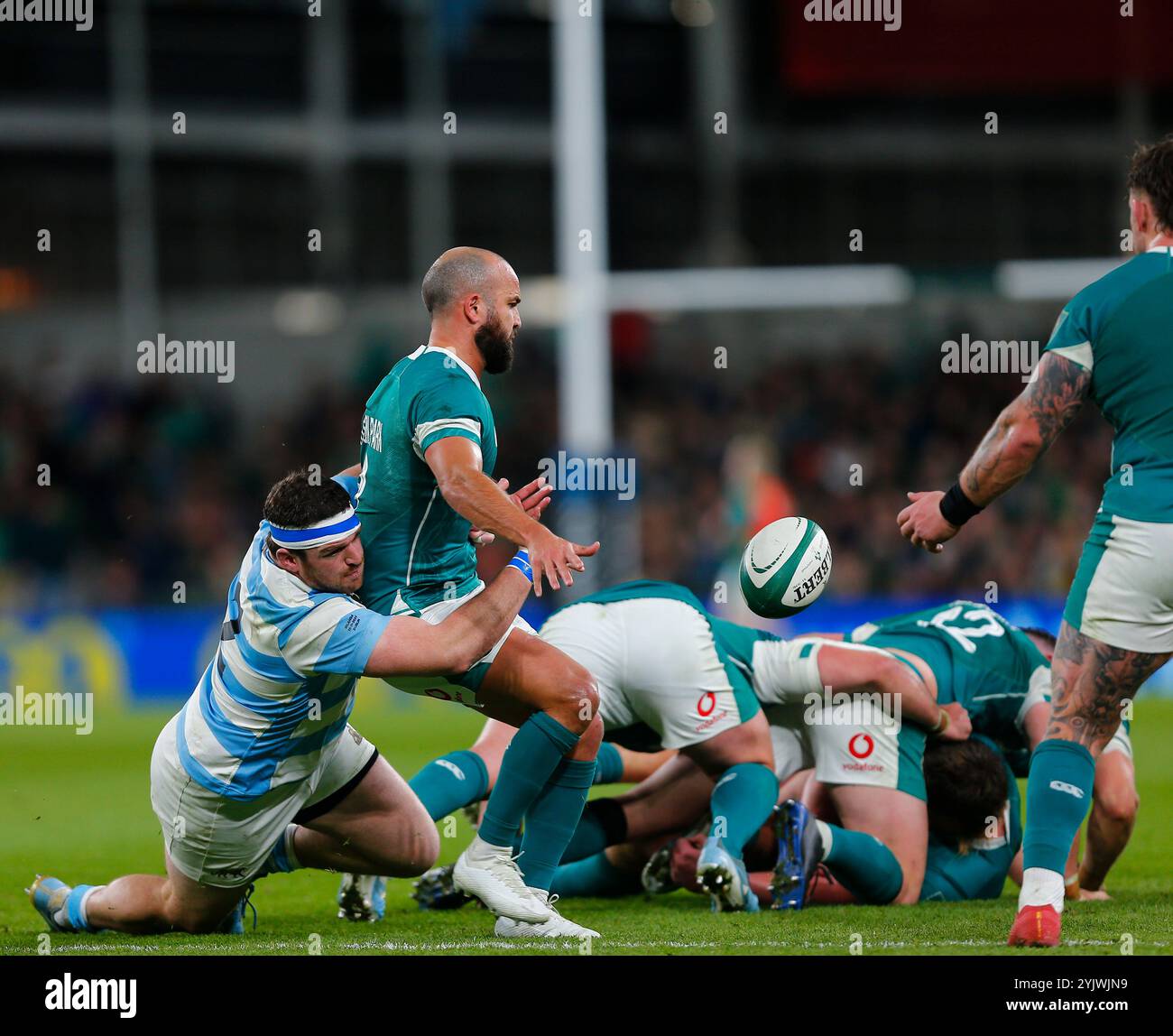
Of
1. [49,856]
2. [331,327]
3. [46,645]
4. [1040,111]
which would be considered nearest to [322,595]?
[49,856]

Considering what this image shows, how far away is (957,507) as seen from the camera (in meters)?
4.91

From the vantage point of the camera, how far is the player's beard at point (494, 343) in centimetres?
540

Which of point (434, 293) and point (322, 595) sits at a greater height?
point (434, 293)

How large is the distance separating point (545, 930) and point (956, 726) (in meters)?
1.87

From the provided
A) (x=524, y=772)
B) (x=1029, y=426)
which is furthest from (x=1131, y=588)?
(x=524, y=772)

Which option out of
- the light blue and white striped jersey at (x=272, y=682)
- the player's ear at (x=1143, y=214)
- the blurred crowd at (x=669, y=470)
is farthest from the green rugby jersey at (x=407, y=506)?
the blurred crowd at (x=669, y=470)

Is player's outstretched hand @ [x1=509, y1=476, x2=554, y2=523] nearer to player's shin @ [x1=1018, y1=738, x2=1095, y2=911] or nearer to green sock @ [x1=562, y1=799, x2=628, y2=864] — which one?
green sock @ [x1=562, y1=799, x2=628, y2=864]

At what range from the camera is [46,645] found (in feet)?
46.2

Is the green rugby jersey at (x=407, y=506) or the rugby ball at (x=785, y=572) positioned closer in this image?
the green rugby jersey at (x=407, y=506)

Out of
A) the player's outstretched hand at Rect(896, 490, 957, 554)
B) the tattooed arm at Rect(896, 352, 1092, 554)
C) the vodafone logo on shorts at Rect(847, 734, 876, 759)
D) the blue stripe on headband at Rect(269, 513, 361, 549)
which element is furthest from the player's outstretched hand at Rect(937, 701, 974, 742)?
the blue stripe on headband at Rect(269, 513, 361, 549)

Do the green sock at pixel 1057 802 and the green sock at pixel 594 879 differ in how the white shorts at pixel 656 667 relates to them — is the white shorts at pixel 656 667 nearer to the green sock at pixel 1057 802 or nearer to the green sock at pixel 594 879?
the green sock at pixel 594 879

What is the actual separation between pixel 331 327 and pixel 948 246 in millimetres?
9150

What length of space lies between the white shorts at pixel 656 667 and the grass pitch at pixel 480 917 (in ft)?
2.16

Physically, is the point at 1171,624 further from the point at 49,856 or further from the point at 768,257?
the point at 768,257
